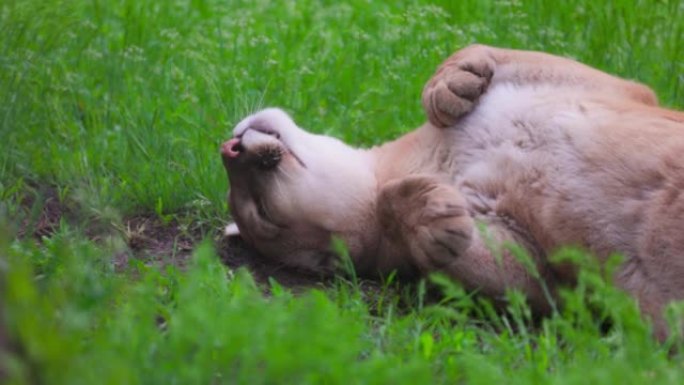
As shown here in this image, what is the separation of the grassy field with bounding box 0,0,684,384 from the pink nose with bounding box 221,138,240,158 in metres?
0.44

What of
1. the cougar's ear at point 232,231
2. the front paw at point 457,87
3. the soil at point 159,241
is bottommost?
the soil at point 159,241

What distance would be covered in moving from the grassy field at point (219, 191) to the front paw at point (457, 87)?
72 centimetres

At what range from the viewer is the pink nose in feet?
17.7

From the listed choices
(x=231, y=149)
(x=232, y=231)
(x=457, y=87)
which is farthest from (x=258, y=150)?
(x=457, y=87)

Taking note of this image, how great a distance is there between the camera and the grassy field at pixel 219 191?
3426 mm

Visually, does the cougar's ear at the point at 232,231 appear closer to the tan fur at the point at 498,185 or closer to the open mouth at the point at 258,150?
the tan fur at the point at 498,185

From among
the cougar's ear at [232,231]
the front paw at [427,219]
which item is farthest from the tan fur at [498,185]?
the cougar's ear at [232,231]

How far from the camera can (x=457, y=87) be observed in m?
5.34

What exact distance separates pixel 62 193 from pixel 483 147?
6.66 feet

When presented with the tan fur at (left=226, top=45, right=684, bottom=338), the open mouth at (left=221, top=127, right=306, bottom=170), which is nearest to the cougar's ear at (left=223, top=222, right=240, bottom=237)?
the tan fur at (left=226, top=45, right=684, bottom=338)

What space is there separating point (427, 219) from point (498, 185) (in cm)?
41

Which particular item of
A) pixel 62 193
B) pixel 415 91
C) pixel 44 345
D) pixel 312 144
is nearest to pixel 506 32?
pixel 415 91

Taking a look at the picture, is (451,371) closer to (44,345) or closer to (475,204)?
(475,204)

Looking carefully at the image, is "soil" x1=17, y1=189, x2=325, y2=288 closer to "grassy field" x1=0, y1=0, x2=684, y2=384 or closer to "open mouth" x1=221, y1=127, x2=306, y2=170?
"grassy field" x1=0, y1=0, x2=684, y2=384
